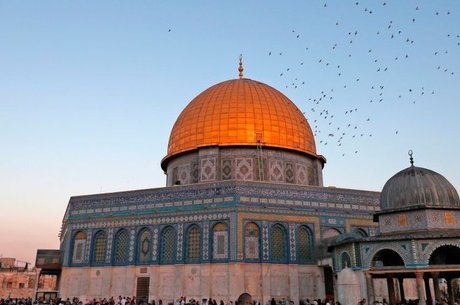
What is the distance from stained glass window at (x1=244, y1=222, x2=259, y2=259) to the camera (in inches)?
773

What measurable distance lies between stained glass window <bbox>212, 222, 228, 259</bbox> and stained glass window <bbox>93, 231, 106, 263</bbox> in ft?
19.0

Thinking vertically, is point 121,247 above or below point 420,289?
above

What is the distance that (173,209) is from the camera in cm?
2116

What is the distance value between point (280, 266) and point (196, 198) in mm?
4860

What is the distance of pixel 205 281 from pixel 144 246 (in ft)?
12.1

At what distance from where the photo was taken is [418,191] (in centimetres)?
1555

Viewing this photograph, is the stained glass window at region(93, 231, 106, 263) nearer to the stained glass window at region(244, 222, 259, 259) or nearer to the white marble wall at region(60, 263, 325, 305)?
the white marble wall at region(60, 263, 325, 305)

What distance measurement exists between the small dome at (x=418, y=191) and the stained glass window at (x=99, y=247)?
13.2 metres

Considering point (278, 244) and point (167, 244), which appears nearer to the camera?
point (278, 244)

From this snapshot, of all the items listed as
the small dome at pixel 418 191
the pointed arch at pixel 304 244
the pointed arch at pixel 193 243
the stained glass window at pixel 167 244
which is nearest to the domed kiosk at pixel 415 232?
the small dome at pixel 418 191

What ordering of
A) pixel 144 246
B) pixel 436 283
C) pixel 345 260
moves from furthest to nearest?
pixel 144 246, pixel 345 260, pixel 436 283

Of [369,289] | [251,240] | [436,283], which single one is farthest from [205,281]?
[436,283]

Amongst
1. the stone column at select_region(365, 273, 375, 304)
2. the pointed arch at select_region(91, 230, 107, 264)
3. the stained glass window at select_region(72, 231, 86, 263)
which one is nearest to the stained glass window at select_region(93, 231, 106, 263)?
the pointed arch at select_region(91, 230, 107, 264)

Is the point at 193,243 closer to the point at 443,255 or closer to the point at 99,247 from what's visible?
the point at 99,247
